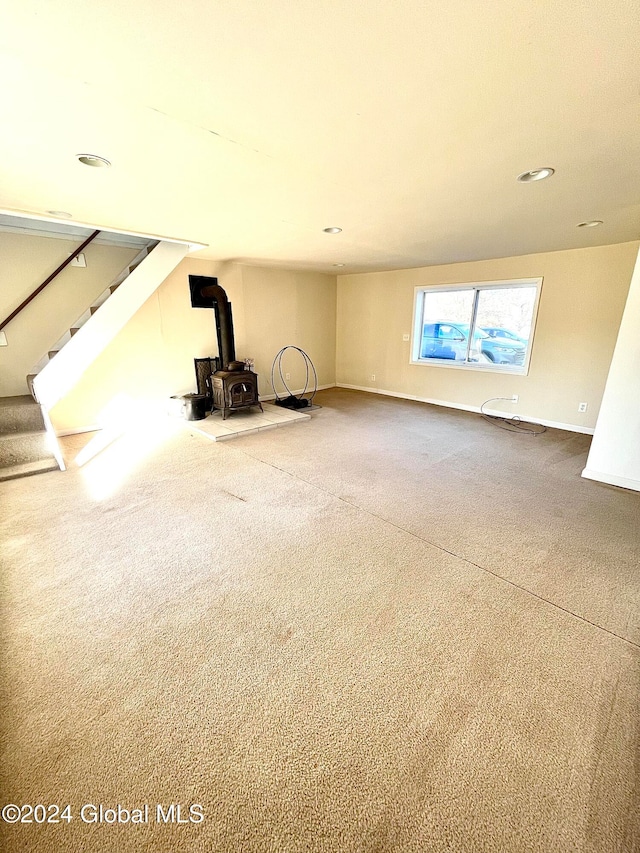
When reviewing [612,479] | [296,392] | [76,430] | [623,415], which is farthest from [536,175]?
[76,430]

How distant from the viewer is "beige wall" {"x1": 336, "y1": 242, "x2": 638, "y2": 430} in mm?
4184

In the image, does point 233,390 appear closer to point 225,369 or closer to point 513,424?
point 225,369

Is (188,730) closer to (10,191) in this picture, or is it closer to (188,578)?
(188,578)

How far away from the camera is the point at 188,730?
126 centimetres

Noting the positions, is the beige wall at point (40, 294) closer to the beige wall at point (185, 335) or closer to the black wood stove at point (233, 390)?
the beige wall at point (185, 335)

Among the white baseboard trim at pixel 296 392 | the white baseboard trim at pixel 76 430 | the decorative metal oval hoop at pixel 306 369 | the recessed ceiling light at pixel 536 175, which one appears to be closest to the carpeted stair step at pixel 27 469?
the white baseboard trim at pixel 76 430

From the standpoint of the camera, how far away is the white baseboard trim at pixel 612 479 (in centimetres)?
306

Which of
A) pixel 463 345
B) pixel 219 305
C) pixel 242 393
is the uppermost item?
pixel 219 305

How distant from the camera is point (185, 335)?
511 centimetres

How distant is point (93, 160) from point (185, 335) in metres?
3.20

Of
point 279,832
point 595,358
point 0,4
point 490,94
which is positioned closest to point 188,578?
point 279,832

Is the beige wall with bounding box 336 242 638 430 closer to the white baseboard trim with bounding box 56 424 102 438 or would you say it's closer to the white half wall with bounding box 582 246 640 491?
the white half wall with bounding box 582 246 640 491

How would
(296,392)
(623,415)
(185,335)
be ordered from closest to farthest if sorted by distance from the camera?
(623,415)
(185,335)
(296,392)

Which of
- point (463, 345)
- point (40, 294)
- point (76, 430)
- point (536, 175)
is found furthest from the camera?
point (463, 345)
